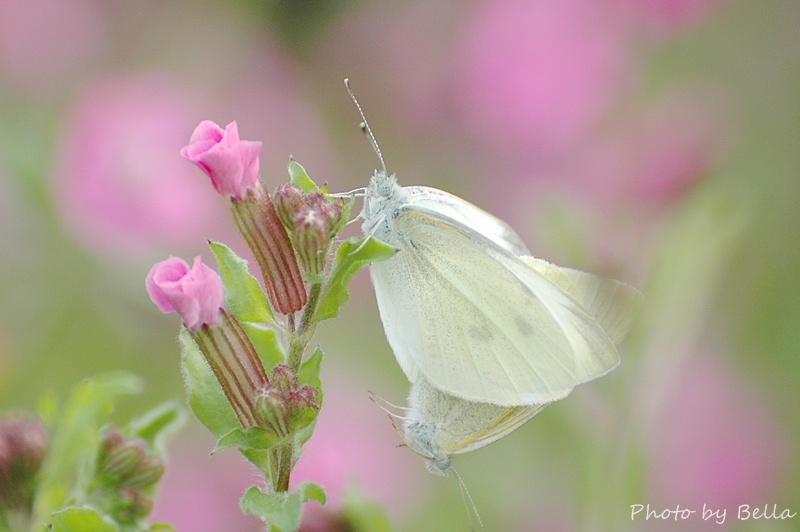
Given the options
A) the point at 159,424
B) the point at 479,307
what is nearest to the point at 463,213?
the point at 479,307

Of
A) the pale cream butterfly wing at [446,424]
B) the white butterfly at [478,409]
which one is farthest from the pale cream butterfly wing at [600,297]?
the pale cream butterfly wing at [446,424]

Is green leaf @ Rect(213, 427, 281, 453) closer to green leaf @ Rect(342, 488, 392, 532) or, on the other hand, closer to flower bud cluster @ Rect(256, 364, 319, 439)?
flower bud cluster @ Rect(256, 364, 319, 439)

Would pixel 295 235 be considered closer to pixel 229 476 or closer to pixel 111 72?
pixel 229 476

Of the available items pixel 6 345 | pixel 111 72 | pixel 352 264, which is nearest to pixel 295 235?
pixel 352 264

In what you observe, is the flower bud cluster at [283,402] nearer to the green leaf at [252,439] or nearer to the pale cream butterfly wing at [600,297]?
the green leaf at [252,439]

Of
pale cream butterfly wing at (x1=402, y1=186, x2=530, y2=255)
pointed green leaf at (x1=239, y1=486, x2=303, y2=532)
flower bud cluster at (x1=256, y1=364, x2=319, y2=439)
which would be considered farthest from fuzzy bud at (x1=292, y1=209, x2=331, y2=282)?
pale cream butterfly wing at (x1=402, y1=186, x2=530, y2=255)
